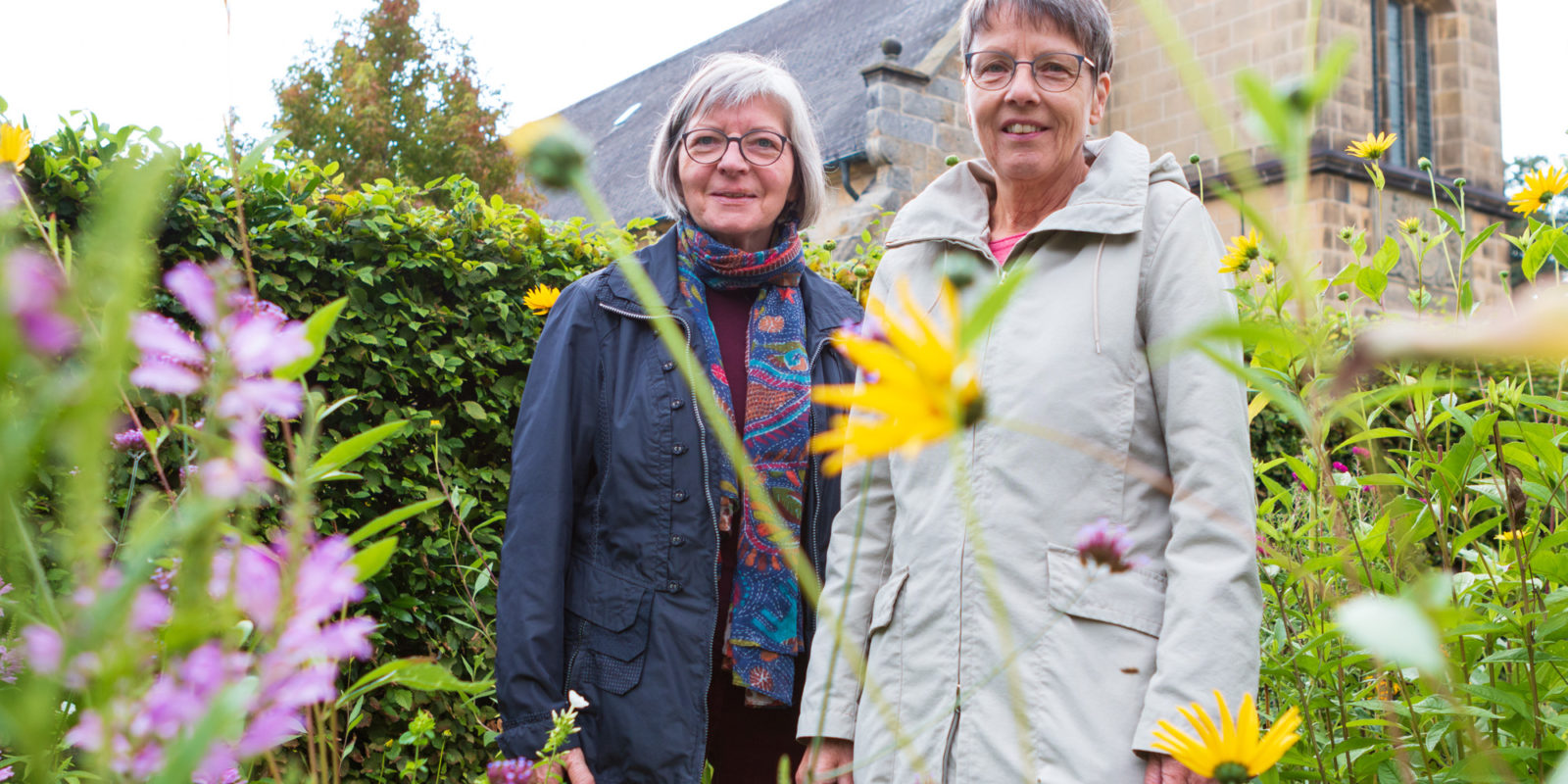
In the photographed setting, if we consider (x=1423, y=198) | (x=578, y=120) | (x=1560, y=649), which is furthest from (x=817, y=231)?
(x=578, y=120)

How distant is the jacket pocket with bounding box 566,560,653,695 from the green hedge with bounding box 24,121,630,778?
908mm

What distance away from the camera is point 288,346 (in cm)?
35

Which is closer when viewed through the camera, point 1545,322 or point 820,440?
point 1545,322

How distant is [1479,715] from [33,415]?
4.17ft

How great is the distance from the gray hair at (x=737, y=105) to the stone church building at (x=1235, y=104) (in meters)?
6.70

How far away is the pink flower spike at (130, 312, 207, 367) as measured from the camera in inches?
12.5

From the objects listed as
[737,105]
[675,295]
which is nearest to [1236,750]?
[675,295]

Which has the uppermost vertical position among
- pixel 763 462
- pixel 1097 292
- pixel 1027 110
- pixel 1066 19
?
pixel 1066 19

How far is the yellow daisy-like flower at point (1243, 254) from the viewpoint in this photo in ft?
5.32

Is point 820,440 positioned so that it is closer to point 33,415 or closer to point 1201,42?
point 33,415

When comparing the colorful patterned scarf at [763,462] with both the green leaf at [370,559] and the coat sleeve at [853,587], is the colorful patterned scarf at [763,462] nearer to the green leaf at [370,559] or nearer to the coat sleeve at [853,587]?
the coat sleeve at [853,587]

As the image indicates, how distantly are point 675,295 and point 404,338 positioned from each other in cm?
129

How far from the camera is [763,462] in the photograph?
174 centimetres

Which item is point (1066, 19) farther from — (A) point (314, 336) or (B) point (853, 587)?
(A) point (314, 336)
